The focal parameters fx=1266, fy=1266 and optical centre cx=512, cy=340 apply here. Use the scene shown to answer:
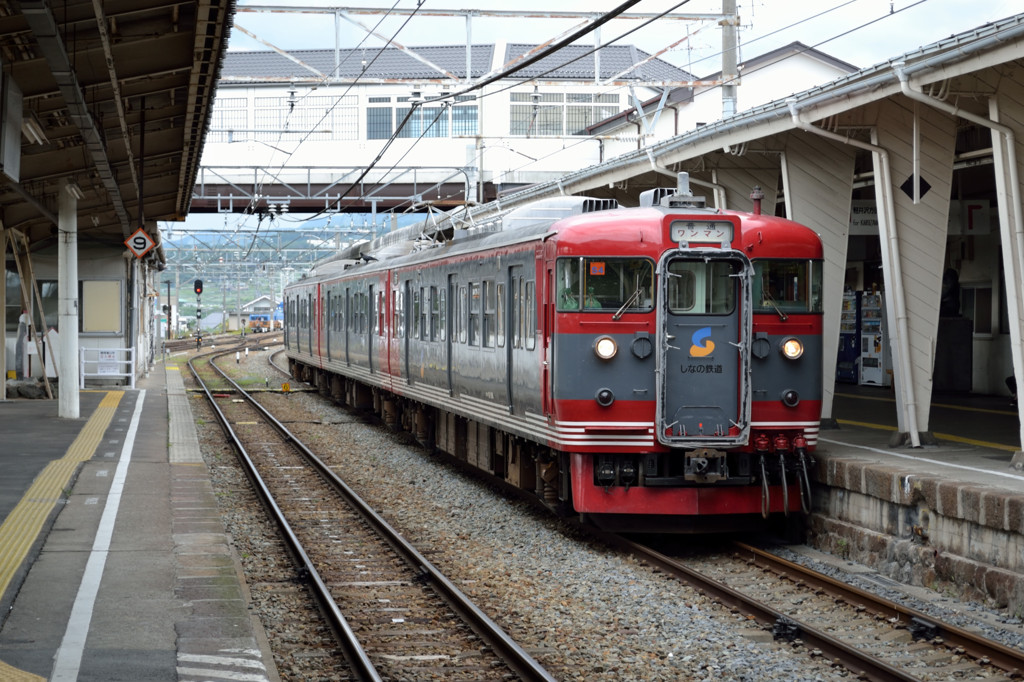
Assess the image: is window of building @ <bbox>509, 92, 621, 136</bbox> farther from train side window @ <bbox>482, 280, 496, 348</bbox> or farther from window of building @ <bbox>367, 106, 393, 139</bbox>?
train side window @ <bbox>482, 280, 496, 348</bbox>

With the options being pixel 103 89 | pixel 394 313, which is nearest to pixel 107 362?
pixel 394 313

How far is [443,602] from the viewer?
27.7 feet

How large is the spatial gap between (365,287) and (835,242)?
31.5ft

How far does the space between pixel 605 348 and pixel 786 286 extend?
5.34ft

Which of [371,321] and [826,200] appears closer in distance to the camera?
[826,200]

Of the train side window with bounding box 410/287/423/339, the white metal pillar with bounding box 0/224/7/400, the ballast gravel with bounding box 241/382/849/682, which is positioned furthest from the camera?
the white metal pillar with bounding box 0/224/7/400

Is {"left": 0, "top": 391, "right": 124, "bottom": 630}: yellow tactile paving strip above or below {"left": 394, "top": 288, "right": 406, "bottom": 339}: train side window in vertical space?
below

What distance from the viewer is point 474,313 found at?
13211mm

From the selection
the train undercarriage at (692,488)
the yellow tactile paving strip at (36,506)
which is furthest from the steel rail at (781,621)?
the yellow tactile paving strip at (36,506)

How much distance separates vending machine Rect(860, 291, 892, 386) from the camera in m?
20.9

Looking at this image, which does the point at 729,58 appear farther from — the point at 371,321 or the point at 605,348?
the point at 605,348

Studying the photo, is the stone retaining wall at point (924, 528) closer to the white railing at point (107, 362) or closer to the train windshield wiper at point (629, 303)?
the train windshield wiper at point (629, 303)

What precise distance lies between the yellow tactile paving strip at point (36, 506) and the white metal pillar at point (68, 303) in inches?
53.5

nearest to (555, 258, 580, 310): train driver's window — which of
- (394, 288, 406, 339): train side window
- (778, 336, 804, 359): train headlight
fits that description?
(778, 336, 804, 359): train headlight
